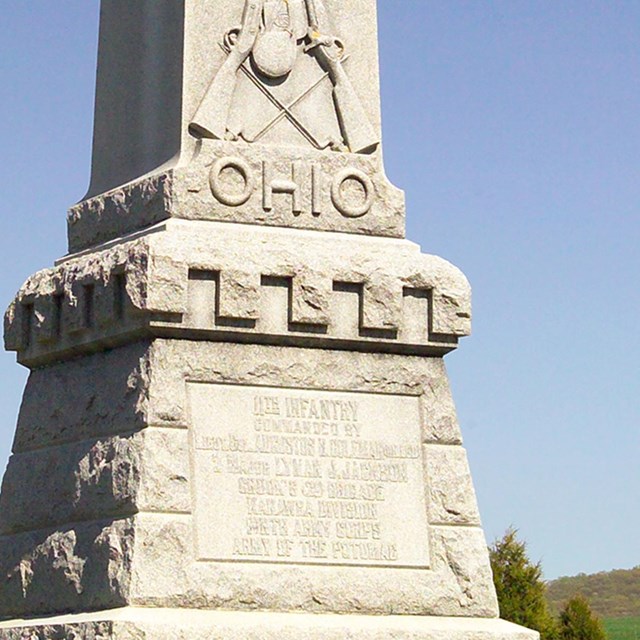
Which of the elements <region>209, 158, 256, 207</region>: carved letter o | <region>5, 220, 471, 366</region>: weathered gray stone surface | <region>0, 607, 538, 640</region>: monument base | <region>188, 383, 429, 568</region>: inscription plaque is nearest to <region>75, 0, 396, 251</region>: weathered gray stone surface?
<region>209, 158, 256, 207</region>: carved letter o

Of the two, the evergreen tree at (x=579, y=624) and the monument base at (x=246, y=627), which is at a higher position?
the evergreen tree at (x=579, y=624)

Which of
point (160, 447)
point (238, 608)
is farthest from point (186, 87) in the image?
point (238, 608)

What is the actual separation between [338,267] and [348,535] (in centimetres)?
157

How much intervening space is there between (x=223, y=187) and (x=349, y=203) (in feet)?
2.72

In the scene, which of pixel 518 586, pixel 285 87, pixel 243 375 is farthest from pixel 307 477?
pixel 518 586

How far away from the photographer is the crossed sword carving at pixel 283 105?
11578mm

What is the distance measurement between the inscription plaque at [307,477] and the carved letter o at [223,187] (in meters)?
1.13

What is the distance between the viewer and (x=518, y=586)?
73.7 feet

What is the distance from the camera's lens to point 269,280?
11117 millimetres

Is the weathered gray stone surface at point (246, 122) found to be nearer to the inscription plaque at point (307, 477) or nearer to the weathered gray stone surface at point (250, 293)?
the weathered gray stone surface at point (250, 293)

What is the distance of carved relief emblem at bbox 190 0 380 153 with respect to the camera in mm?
11469

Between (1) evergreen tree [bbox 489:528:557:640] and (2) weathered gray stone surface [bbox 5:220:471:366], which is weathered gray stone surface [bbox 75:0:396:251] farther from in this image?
(1) evergreen tree [bbox 489:528:557:640]

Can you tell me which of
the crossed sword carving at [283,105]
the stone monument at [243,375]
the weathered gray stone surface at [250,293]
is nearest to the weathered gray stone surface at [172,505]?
the stone monument at [243,375]

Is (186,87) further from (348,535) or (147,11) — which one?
(348,535)
